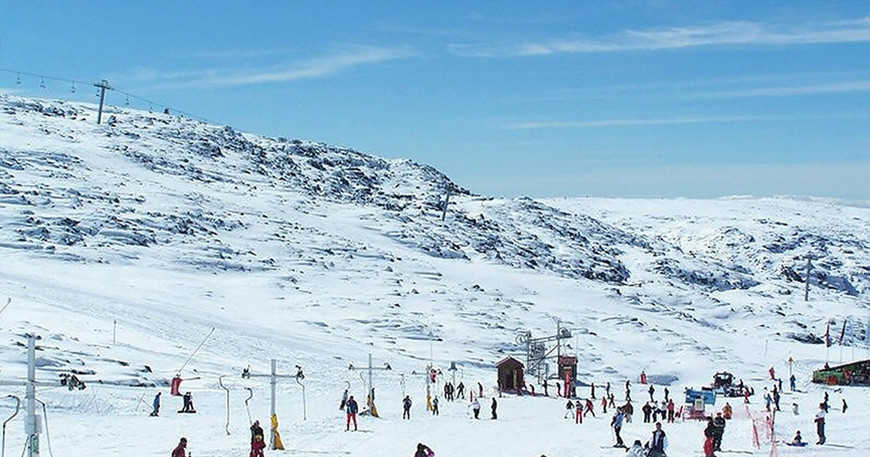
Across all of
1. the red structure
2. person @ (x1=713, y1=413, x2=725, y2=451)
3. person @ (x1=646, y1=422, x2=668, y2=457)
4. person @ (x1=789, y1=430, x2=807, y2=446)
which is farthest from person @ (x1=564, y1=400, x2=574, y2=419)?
person @ (x1=646, y1=422, x2=668, y2=457)

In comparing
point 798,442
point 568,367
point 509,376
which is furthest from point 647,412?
point 568,367

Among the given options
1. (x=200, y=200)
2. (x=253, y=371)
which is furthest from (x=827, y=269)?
(x=253, y=371)

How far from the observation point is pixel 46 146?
109812 mm

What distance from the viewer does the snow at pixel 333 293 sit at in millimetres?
34000

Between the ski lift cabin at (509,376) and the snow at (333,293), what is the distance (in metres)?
3.13

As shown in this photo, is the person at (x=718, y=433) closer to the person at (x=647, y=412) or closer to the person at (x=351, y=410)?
the person at (x=647, y=412)

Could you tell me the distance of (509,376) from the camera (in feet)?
171

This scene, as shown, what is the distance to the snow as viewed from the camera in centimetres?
3400

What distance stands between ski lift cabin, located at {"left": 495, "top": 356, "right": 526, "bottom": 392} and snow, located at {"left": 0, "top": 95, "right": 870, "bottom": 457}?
10.3 ft

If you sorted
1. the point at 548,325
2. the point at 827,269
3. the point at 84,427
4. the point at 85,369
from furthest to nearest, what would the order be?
the point at 827,269
the point at 548,325
the point at 85,369
the point at 84,427

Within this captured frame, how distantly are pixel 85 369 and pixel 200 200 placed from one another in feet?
214

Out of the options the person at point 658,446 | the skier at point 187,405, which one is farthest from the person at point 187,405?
the person at point 658,446

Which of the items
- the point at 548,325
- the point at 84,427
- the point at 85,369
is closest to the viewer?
the point at 84,427

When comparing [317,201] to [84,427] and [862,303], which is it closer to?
[862,303]
